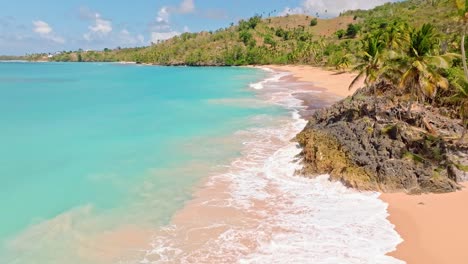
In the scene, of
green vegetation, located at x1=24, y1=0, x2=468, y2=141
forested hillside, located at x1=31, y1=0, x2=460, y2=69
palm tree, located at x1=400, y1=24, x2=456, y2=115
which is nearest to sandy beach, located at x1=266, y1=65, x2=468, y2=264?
green vegetation, located at x1=24, y1=0, x2=468, y2=141

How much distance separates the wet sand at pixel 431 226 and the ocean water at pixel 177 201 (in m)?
0.54

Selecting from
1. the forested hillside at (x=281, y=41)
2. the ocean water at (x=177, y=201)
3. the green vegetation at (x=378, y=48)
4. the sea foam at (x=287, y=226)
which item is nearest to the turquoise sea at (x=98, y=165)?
the ocean water at (x=177, y=201)

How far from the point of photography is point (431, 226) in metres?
13.9

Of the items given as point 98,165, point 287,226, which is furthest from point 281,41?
point 287,226

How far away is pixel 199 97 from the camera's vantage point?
58312mm

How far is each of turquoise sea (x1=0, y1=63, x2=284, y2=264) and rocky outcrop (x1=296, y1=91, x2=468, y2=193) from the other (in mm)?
6422

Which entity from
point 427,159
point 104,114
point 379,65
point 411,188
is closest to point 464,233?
point 411,188

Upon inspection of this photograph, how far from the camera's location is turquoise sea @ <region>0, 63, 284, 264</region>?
1561 cm

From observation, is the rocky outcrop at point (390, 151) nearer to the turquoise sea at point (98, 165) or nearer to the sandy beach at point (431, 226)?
the sandy beach at point (431, 226)

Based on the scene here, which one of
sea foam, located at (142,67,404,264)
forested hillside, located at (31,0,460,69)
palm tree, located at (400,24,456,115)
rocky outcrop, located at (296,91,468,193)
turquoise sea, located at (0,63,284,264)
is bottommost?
turquoise sea, located at (0,63,284,264)

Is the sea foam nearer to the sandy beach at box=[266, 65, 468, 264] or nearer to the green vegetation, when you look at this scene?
the sandy beach at box=[266, 65, 468, 264]

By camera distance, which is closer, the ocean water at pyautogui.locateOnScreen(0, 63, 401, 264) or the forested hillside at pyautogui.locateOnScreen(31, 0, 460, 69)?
the ocean water at pyautogui.locateOnScreen(0, 63, 401, 264)

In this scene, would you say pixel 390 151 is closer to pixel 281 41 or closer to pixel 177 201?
pixel 177 201

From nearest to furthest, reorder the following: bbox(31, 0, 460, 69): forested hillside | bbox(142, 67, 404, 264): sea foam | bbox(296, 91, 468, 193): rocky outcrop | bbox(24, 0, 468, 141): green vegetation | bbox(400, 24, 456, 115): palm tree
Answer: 1. bbox(142, 67, 404, 264): sea foam
2. bbox(296, 91, 468, 193): rocky outcrop
3. bbox(400, 24, 456, 115): palm tree
4. bbox(24, 0, 468, 141): green vegetation
5. bbox(31, 0, 460, 69): forested hillside
